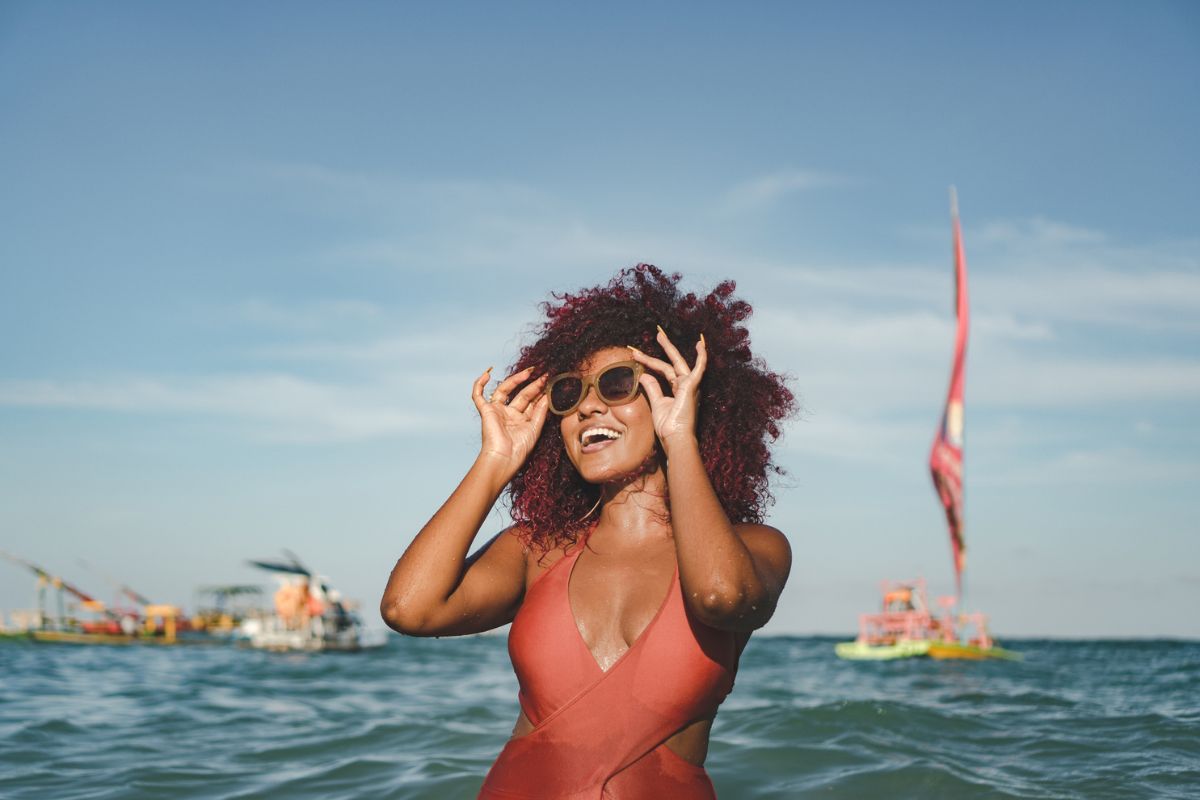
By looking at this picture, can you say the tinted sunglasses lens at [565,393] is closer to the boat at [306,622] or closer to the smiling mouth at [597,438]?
the smiling mouth at [597,438]

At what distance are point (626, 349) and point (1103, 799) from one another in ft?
13.6

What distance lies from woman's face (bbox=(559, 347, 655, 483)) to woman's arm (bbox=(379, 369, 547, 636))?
0.52 ft

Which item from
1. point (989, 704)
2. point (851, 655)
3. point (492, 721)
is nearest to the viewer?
point (492, 721)

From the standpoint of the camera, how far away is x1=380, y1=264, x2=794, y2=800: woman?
2.70 metres

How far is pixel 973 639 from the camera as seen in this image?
43.8m

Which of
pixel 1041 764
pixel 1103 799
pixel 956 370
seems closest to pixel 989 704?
pixel 1041 764

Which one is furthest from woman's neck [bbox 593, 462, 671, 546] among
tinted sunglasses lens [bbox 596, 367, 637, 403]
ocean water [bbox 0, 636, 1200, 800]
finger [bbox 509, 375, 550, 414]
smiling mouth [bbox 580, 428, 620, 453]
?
ocean water [bbox 0, 636, 1200, 800]

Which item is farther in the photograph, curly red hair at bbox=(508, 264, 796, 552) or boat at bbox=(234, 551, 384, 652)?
boat at bbox=(234, 551, 384, 652)

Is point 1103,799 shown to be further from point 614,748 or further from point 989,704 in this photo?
point 989,704

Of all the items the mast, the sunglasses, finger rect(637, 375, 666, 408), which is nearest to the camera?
finger rect(637, 375, 666, 408)

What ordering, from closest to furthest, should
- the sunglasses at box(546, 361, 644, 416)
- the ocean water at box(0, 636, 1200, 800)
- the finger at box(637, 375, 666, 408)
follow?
the finger at box(637, 375, 666, 408), the sunglasses at box(546, 361, 644, 416), the ocean water at box(0, 636, 1200, 800)

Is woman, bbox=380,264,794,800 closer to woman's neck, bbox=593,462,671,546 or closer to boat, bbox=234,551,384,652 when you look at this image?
woman's neck, bbox=593,462,671,546

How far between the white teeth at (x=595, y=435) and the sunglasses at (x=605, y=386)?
0.08 m

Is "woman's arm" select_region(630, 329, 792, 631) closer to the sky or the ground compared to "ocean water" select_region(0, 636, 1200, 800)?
closer to the sky
